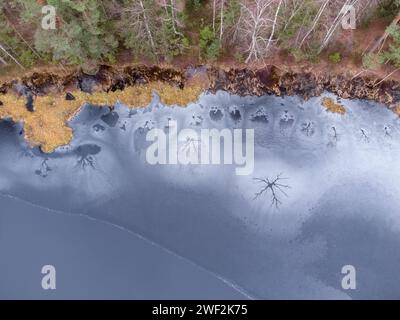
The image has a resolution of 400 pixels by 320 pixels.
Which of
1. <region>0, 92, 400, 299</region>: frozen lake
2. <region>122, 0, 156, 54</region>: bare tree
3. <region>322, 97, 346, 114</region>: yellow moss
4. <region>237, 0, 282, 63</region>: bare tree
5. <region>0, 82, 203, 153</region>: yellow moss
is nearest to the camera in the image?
<region>122, 0, 156, 54</region>: bare tree

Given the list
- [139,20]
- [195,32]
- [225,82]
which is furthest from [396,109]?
[139,20]

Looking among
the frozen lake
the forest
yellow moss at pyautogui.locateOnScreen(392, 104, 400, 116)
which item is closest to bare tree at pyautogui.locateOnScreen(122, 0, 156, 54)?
the forest

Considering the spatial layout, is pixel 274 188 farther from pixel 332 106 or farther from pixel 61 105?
pixel 61 105

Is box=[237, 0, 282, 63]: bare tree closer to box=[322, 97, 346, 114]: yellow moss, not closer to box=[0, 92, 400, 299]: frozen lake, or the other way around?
box=[0, 92, 400, 299]: frozen lake

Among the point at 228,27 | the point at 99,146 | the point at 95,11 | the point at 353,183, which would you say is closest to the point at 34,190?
the point at 99,146

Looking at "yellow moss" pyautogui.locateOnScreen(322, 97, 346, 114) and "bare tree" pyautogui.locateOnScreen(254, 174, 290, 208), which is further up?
"yellow moss" pyautogui.locateOnScreen(322, 97, 346, 114)

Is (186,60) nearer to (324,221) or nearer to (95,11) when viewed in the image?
(95,11)

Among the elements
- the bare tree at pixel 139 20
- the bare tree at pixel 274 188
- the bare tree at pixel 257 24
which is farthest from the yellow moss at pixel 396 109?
the bare tree at pixel 139 20
